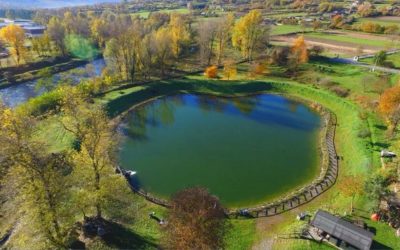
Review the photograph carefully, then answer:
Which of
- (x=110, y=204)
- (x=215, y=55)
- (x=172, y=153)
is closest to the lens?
(x=110, y=204)

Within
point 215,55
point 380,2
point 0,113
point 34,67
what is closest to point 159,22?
point 215,55

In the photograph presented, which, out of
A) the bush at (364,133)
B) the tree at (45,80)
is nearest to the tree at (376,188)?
the bush at (364,133)

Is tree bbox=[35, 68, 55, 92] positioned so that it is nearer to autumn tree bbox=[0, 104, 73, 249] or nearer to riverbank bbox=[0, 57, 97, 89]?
riverbank bbox=[0, 57, 97, 89]

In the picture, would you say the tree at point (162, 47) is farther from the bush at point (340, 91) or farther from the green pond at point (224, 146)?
the bush at point (340, 91)

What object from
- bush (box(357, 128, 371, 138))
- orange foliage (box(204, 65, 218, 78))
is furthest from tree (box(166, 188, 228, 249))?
orange foliage (box(204, 65, 218, 78))

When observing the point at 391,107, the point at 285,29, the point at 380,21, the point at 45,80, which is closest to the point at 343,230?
the point at 391,107

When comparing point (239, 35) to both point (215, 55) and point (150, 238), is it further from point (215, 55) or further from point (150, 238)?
point (150, 238)

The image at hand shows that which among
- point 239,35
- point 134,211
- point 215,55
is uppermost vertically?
point 239,35
